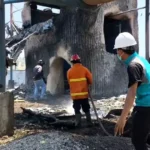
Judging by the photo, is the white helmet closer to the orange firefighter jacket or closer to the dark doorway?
the orange firefighter jacket

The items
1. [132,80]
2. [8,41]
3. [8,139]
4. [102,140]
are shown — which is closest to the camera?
[132,80]

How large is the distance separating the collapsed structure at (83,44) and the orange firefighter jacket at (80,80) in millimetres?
8177

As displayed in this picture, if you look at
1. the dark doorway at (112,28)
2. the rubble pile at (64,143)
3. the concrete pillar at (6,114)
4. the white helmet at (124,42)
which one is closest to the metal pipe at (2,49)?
the concrete pillar at (6,114)

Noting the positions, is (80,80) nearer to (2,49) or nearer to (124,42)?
(2,49)

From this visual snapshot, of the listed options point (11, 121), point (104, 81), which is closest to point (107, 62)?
point (104, 81)

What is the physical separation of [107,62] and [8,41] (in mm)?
5323

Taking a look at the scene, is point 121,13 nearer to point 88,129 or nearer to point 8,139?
point 88,129

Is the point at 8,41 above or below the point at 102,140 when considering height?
above

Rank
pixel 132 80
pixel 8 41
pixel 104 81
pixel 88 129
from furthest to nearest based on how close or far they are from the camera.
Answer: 1. pixel 8 41
2. pixel 104 81
3. pixel 88 129
4. pixel 132 80

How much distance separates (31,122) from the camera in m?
10.1

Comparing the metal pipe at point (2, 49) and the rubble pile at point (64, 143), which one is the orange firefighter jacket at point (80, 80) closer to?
the metal pipe at point (2, 49)

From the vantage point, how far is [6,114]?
25.8 feet

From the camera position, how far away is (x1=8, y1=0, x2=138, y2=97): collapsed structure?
60.2ft

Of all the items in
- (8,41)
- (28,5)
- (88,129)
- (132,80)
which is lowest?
(88,129)
